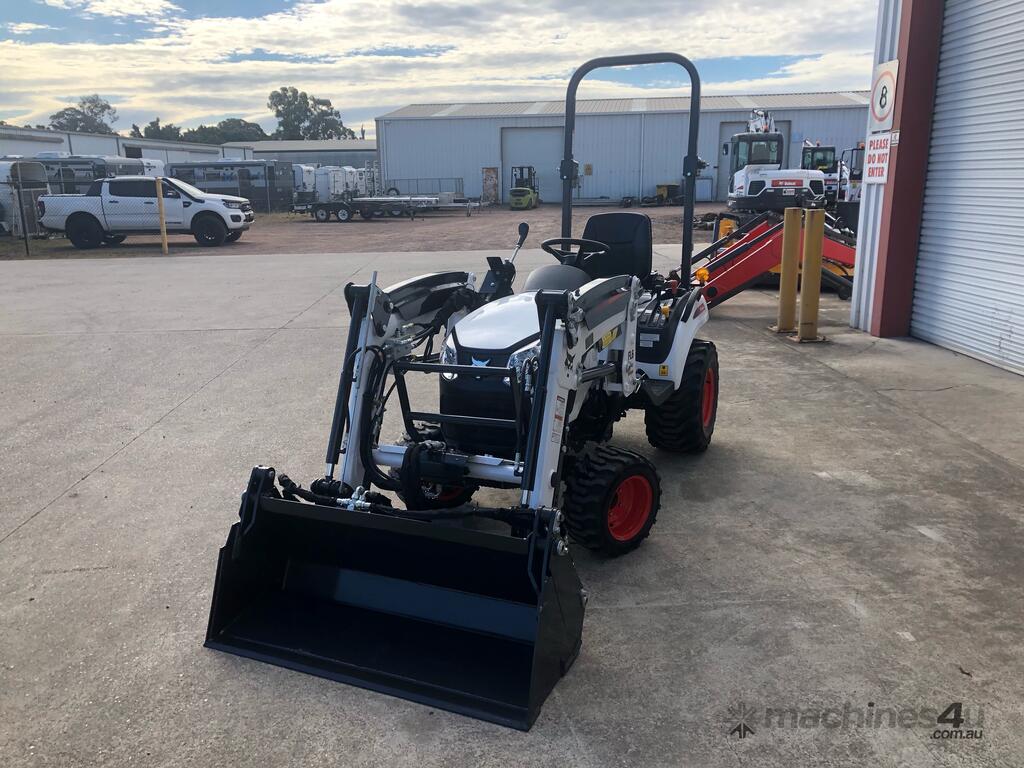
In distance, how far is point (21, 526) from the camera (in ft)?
14.3

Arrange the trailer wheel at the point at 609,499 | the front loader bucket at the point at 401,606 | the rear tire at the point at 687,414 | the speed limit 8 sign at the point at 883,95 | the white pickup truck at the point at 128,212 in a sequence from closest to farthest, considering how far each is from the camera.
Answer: the front loader bucket at the point at 401,606 < the trailer wheel at the point at 609,499 < the rear tire at the point at 687,414 < the speed limit 8 sign at the point at 883,95 < the white pickup truck at the point at 128,212

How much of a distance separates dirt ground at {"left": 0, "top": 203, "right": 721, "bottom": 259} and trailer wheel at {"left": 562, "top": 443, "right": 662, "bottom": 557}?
16.6m

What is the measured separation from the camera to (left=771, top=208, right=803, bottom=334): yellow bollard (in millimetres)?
8953

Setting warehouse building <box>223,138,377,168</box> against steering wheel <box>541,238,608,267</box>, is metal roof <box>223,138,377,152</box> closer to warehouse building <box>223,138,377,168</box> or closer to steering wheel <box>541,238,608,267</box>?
warehouse building <box>223,138,377,168</box>

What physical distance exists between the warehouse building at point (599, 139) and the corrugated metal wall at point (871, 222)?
3315cm

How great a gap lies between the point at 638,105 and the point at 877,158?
125ft

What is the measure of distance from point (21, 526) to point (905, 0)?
351 inches

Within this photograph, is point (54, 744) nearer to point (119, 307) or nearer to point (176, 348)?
point (176, 348)

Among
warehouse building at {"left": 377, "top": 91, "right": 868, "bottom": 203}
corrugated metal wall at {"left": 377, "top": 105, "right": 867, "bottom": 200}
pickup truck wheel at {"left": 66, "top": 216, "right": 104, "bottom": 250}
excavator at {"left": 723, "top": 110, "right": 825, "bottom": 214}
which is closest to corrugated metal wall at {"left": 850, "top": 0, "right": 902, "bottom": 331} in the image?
excavator at {"left": 723, "top": 110, "right": 825, "bottom": 214}

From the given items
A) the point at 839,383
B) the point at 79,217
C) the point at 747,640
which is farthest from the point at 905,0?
the point at 79,217

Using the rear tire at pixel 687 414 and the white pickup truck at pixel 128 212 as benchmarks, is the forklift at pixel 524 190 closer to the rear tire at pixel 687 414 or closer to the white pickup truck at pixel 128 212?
the white pickup truck at pixel 128 212

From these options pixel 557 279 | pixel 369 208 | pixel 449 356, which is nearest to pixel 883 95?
pixel 557 279

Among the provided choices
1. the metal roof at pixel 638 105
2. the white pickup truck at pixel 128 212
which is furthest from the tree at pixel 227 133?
the white pickup truck at pixel 128 212

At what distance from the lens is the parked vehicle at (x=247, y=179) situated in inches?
1363
